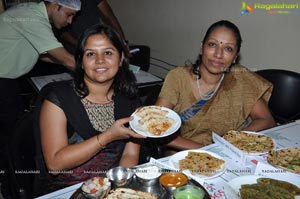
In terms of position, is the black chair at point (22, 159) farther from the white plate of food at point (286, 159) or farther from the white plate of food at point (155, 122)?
the white plate of food at point (286, 159)

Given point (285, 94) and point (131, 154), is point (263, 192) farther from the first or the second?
point (285, 94)

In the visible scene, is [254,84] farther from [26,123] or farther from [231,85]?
[26,123]

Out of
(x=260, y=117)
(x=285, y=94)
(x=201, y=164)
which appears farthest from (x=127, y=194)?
(x=285, y=94)

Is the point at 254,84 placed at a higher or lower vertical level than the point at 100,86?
lower

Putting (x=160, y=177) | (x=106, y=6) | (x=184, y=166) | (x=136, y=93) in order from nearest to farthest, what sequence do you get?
(x=160, y=177) → (x=184, y=166) → (x=136, y=93) → (x=106, y=6)

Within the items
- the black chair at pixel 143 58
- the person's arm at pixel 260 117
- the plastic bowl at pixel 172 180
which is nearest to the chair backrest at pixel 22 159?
the plastic bowl at pixel 172 180

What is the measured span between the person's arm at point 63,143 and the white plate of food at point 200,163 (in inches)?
9.7

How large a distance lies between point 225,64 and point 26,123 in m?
1.35

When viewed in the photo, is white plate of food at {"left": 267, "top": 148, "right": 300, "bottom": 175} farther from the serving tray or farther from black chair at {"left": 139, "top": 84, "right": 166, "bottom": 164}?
black chair at {"left": 139, "top": 84, "right": 166, "bottom": 164}

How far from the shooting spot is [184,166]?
1406 millimetres

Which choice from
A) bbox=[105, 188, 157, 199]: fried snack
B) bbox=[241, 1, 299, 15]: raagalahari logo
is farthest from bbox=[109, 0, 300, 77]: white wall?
bbox=[105, 188, 157, 199]: fried snack

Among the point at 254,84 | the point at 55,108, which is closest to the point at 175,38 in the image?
the point at 254,84

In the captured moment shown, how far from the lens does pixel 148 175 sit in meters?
1.25

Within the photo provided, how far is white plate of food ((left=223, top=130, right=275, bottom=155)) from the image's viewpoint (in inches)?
62.2
